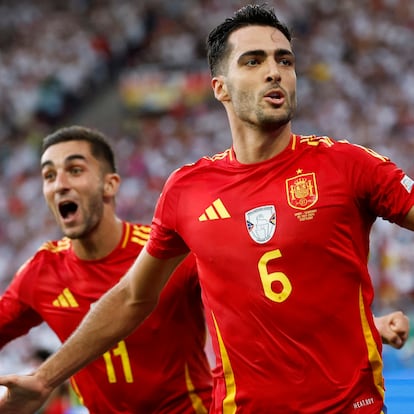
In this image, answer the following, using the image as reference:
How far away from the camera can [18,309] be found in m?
4.86

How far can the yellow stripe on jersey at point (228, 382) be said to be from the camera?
135 inches

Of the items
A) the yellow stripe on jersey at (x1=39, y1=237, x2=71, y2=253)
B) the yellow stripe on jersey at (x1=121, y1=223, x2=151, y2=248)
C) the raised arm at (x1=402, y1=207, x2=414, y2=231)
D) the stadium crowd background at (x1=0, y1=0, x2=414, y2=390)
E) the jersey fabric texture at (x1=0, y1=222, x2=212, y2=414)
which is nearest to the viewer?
the raised arm at (x1=402, y1=207, x2=414, y2=231)

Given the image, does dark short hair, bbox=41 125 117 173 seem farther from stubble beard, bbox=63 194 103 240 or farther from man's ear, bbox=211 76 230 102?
man's ear, bbox=211 76 230 102

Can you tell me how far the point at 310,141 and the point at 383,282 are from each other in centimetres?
739

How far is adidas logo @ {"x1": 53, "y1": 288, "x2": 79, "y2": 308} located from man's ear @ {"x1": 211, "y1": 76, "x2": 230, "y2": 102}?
1.64 meters

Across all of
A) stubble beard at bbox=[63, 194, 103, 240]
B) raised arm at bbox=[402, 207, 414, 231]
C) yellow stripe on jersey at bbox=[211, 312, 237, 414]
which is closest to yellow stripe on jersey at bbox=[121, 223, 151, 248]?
stubble beard at bbox=[63, 194, 103, 240]

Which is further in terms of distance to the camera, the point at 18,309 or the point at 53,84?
the point at 53,84

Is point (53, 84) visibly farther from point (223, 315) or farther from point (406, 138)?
point (223, 315)

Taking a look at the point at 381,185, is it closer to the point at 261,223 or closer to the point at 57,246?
the point at 261,223

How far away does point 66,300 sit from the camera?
15.8ft

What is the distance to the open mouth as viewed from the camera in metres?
4.88

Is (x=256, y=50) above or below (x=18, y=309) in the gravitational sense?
above

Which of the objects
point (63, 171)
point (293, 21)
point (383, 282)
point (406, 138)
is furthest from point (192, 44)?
point (63, 171)

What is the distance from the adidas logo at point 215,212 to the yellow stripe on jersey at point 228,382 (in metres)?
0.43
